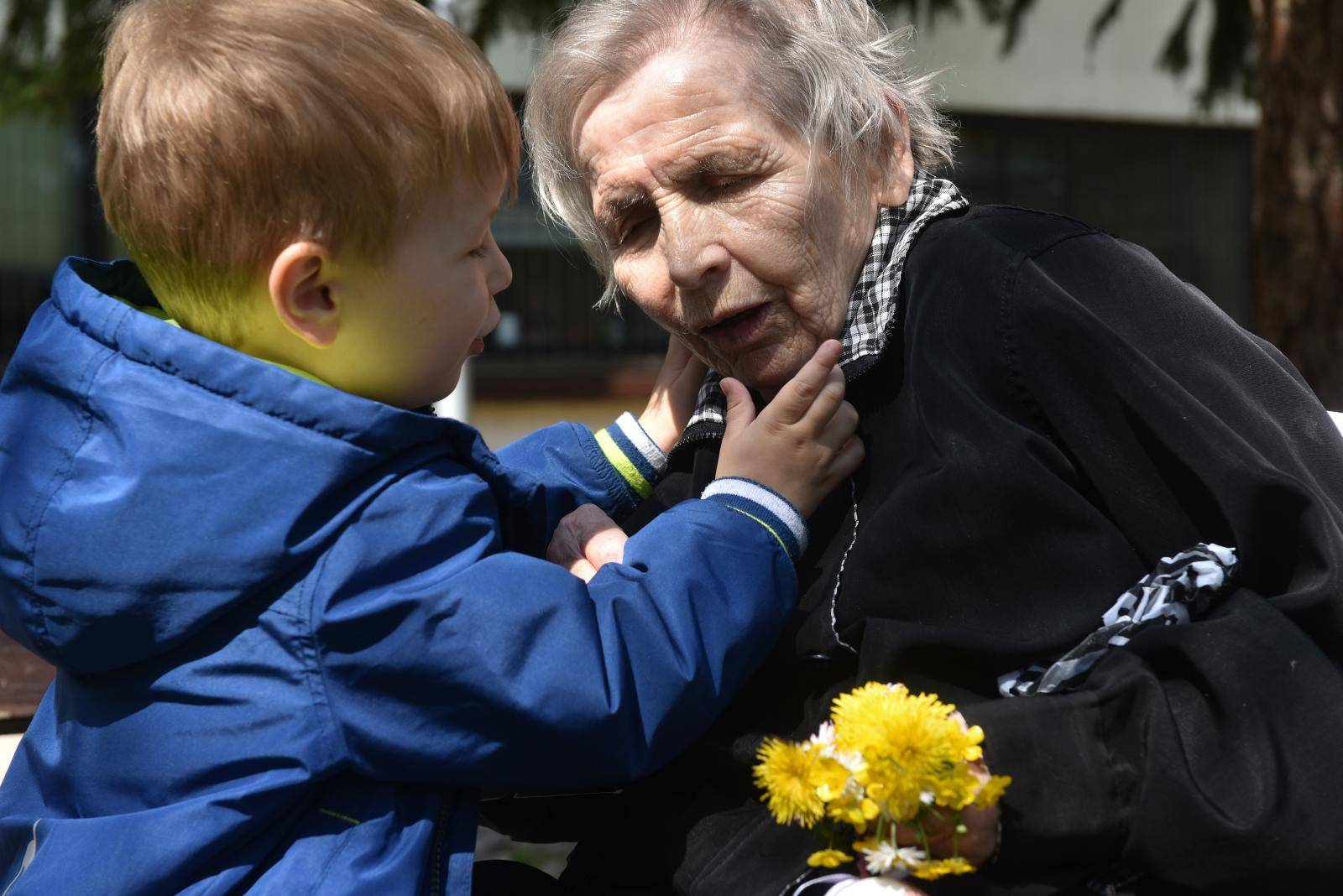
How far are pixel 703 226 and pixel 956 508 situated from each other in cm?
57

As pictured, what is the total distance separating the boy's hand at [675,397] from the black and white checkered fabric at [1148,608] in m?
0.79

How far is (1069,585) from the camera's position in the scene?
164cm

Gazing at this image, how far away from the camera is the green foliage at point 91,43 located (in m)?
5.55

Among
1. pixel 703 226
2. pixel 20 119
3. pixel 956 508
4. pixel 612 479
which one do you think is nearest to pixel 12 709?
pixel 612 479

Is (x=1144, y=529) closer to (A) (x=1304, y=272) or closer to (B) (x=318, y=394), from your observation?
(B) (x=318, y=394)

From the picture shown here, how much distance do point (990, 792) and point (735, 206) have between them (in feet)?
3.05

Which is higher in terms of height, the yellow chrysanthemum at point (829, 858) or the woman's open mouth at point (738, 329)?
the woman's open mouth at point (738, 329)

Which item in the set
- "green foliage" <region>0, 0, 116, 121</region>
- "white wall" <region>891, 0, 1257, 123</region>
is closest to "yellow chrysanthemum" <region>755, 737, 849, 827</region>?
"green foliage" <region>0, 0, 116, 121</region>

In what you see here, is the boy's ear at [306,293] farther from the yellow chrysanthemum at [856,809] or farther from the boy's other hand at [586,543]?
the yellow chrysanthemum at [856,809]

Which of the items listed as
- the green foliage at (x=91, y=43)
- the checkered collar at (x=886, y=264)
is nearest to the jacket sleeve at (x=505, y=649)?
the checkered collar at (x=886, y=264)

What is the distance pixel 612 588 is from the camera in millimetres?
1561

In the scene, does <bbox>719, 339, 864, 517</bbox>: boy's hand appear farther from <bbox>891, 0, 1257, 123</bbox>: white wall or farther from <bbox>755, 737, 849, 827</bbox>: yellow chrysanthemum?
<bbox>891, 0, 1257, 123</bbox>: white wall

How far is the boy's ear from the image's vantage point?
1530mm

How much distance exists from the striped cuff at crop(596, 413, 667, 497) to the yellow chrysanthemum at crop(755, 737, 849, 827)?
2.72ft
